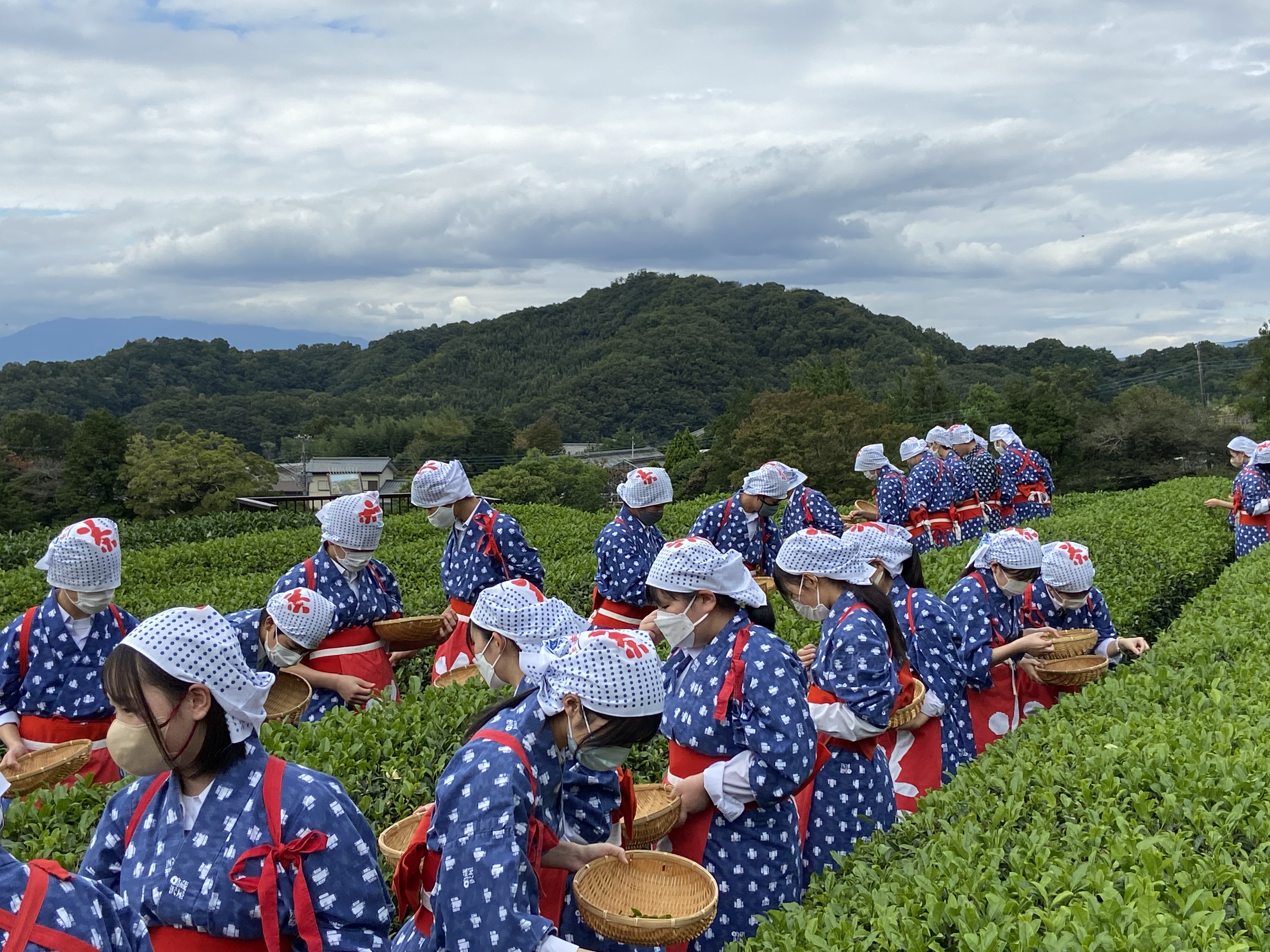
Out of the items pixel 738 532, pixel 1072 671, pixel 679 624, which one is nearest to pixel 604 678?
pixel 679 624

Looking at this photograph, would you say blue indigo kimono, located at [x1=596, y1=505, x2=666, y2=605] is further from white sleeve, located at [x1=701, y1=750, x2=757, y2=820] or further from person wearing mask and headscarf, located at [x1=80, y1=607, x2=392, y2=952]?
person wearing mask and headscarf, located at [x1=80, y1=607, x2=392, y2=952]

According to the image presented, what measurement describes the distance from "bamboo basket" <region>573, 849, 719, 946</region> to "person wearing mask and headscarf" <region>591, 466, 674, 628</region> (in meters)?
4.04

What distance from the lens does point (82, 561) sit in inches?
183

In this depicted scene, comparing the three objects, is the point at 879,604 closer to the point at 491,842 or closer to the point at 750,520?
the point at 491,842

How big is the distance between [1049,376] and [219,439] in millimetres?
38558

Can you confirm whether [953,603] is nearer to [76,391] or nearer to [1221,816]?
[1221,816]

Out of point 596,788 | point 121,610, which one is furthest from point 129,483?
point 596,788

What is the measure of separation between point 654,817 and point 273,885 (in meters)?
1.37

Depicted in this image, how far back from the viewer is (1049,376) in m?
45.5

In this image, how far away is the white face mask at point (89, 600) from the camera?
471 centimetres

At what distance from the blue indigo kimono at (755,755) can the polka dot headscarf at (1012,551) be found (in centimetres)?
225

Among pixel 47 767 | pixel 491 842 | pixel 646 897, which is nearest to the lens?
pixel 491 842

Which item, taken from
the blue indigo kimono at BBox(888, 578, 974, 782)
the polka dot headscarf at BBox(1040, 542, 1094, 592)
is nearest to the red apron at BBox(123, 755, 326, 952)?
the blue indigo kimono at BBox(888, 578, 974, 782)

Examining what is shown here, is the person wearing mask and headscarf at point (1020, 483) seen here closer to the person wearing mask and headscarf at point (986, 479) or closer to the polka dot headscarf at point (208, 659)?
the person wearing mask and headscarf at point (986, 479)
